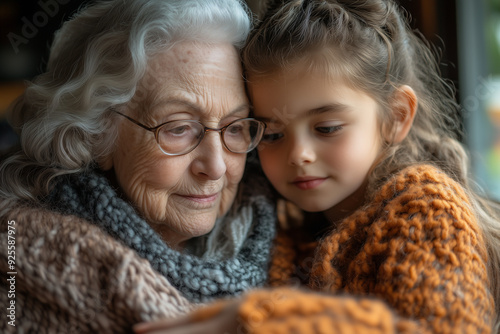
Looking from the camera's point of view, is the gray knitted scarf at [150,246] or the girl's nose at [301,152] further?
A: the girl's nose at [301,152]

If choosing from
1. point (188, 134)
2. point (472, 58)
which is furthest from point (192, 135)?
point (472, 58)

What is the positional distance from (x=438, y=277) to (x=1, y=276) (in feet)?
3.46

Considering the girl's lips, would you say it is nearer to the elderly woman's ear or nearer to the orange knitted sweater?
the orange knitted sweater

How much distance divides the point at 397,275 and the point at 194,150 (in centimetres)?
64

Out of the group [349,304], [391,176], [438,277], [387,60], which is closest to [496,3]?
[387,60]

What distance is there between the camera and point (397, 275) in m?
1.07

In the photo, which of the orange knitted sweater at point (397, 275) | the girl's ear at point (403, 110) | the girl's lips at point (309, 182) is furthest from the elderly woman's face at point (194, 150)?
the girl's ear at point (403, 110)

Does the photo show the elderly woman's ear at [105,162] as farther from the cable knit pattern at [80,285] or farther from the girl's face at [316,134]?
the girl's face at [316,134]

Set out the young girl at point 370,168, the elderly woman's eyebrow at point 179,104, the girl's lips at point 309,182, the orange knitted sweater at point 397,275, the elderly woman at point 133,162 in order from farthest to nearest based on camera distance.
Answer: the girl's lips at point 309,182 → the elderly woman's eyebrow at point 179,104 → the elderly woman at point 133,162 → the young girl at point 370,168 → the orange knitted sweater at point 397,275

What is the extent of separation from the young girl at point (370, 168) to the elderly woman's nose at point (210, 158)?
17 centimetres

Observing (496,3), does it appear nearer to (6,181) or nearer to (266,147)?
(266,147)

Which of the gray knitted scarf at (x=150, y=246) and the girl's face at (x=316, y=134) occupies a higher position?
the girl's face at (x=316, y=134)

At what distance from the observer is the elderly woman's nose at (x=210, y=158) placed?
134 cm

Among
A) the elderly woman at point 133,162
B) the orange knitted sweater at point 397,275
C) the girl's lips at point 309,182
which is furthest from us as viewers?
the girl's lips at point 309,182
